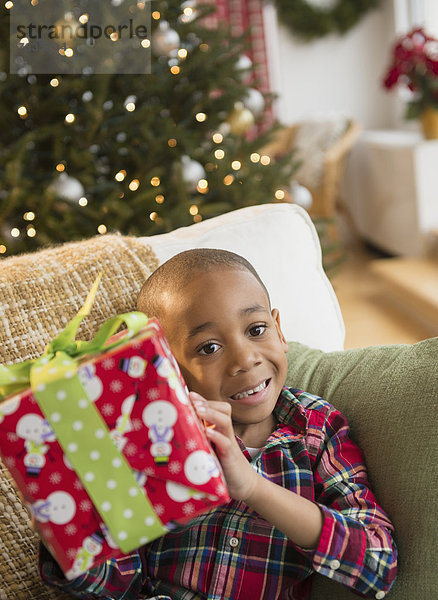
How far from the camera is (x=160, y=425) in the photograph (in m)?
0.73

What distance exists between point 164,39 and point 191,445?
212 centimetres

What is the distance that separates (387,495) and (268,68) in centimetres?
509

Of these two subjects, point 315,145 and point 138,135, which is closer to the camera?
point 138,135

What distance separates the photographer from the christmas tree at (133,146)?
7.95 ft

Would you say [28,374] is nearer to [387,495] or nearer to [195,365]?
[195,365]

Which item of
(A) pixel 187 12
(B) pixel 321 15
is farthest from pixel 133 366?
(B) pixel 321 15

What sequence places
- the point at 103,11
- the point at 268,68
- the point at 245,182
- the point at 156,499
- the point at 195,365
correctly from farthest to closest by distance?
the point at 268,68 < the point at 245,182 < the point at 103,11 < the point at 195,365 < the point at 156,499

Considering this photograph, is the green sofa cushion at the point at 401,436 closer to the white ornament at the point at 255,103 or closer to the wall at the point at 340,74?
the white ornament at the point at 255,103

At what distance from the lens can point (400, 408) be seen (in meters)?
1.01

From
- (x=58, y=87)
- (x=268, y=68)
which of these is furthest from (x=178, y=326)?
(x=268, y=68)

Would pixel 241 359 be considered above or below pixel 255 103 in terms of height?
below

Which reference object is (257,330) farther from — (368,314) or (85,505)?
(368,314)

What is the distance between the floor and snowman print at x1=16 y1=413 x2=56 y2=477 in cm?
233

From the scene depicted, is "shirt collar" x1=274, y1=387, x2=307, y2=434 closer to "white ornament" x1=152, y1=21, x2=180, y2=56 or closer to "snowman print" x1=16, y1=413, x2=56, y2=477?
"snowman print" x1=16, y1=413, x2=56, y2=477
